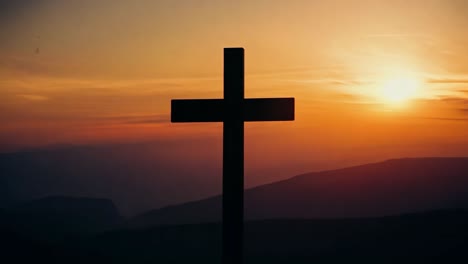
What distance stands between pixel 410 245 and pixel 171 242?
7.66 meters

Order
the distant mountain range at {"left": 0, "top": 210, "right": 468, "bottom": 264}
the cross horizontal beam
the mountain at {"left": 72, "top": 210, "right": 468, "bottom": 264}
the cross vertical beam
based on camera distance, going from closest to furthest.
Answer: the cross vertical beam
the cross horizontal beam
the distant mountain range at {"left": 0, "top": 210, "right": 468, "bottom": 264}
the mountain at {"left": 72, "top": 210, "right": 468, "bottom": 264}

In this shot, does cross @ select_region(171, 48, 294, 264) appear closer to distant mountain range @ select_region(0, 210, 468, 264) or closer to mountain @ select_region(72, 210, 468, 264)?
distant mountain range @ select_region(0, 210, 468, 264)

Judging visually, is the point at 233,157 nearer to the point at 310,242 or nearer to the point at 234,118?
the point at 234,118

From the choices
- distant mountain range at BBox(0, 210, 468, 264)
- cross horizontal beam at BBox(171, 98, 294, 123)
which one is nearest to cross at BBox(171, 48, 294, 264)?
cross horizontal beam at BBox(171, 98, 294, 123)

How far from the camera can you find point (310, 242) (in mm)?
24656

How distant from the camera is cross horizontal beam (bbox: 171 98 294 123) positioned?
10.9 m

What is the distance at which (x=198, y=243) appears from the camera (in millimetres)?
25406

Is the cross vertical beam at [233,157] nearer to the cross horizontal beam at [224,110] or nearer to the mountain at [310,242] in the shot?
the cross horizontal beam at [224,110]

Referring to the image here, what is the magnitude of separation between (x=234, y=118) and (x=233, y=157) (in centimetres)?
56

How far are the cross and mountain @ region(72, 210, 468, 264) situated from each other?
1108 centimetres

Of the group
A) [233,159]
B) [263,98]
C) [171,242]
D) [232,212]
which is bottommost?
[171,242]

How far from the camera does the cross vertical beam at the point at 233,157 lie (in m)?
10.6

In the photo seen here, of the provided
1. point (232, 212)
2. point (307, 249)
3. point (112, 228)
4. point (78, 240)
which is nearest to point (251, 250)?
point (307, 249)

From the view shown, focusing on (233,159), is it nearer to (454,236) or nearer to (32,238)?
(32,238)
